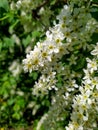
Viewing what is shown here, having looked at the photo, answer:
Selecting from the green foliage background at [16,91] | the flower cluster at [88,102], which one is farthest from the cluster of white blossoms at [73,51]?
the green foliage background at [16,91]

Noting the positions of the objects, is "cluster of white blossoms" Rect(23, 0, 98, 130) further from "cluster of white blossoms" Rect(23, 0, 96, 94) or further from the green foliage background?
the green foliage background

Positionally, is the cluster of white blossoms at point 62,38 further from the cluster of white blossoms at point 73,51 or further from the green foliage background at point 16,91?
the green foliage background at point 16,91

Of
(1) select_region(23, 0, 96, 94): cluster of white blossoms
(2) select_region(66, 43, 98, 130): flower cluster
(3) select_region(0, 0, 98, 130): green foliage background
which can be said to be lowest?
(2) select_region(66, 43, 98, 130): flower cluster

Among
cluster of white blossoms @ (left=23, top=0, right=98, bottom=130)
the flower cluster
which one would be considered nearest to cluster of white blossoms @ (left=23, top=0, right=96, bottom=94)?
cluster of white blossoms @ (left=23, top=0, right=98, bottom=130)

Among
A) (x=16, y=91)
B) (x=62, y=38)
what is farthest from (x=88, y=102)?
(x=16, y=91)

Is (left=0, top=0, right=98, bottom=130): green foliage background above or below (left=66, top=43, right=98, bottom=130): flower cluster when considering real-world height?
above

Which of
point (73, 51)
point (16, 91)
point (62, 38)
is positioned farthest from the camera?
point (16, 91)

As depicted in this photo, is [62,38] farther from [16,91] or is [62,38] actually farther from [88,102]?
[16,91]

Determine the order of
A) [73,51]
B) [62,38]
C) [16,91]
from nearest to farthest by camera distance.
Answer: [62,38], [73,51], [16,91]

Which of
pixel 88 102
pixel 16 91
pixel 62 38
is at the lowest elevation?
pixel 88 102

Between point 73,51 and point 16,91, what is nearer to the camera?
point 73,51

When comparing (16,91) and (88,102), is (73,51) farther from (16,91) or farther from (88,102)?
(16,91)

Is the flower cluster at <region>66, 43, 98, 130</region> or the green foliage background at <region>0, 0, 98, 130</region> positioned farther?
the green foliage background at <region>0, 0, 98, 130</region>

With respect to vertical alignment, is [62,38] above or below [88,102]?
above
